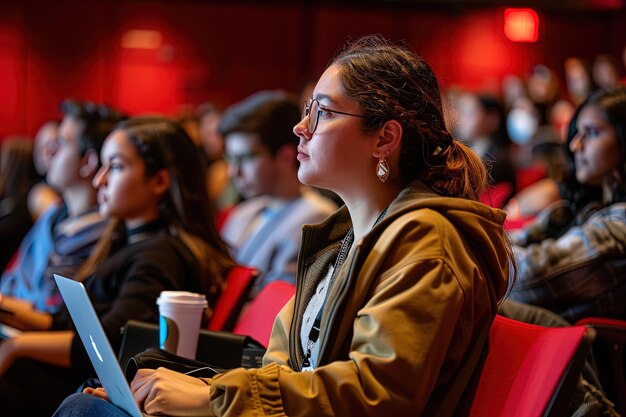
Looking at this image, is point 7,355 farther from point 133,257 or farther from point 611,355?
point 611,355

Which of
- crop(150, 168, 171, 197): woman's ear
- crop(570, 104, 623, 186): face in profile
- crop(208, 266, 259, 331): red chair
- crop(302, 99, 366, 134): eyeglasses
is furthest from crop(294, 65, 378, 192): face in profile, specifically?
crop(570, 104, 623, 186): face in profile

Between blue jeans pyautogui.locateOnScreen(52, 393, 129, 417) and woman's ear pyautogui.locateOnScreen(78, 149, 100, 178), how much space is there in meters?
2.22

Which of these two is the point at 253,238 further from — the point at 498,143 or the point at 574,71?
the point at 574,71

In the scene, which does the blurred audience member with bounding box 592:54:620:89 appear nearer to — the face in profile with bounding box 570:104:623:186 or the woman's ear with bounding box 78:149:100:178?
the face in profile with bounding box 570:104:623:186

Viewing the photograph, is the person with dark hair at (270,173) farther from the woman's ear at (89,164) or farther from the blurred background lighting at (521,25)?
the blurred background lighting at (521,25)

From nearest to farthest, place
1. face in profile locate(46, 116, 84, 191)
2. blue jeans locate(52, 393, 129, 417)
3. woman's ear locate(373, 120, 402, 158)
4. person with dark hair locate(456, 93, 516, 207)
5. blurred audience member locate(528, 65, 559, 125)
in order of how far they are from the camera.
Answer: blue jeans locate(52, 393, 129, 417) < woman's ear locate(373, 120, 402, 158) < face in profile locate(46, 116, 84, 191) < person with dark hair locate(456, 93, 516, 207) < blurred audience member locate(528, 65, 559, 125)

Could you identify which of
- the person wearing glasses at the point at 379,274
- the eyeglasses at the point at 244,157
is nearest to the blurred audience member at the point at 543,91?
the eyeglasses at the point at 244,157

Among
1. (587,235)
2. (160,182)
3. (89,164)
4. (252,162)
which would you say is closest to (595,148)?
(587,235)

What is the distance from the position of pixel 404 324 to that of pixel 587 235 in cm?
138

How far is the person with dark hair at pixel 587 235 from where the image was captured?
104 inches

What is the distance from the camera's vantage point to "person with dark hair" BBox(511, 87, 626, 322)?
264 cm

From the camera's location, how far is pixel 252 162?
13.6 feet

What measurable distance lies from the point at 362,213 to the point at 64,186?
2.38 meters

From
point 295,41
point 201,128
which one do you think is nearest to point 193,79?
point 295,41
